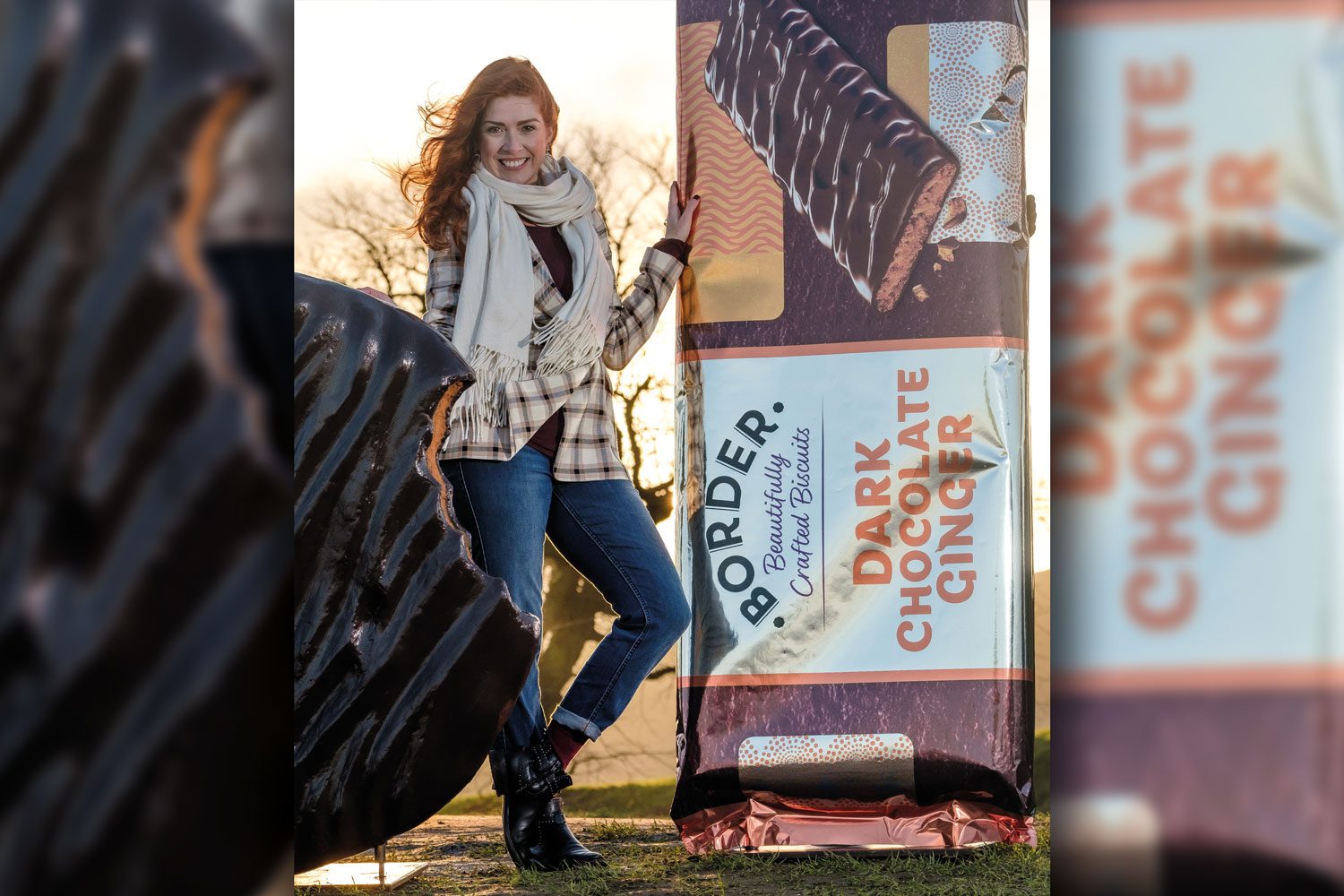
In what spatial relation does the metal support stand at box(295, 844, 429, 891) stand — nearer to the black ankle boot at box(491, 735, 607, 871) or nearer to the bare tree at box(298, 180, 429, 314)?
the black ankle boot at box(491, 735, 607, 871)

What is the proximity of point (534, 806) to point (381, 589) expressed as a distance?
2.38 feet

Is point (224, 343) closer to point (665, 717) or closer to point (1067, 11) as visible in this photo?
point (1067, 11)

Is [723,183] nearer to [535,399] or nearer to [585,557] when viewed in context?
[535,399]

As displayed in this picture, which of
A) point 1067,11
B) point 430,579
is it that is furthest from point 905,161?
point 1067,11

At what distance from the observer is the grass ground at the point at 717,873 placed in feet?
7.75

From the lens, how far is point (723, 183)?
2654 millimetres

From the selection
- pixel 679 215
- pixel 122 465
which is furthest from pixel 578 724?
pixel 122 465

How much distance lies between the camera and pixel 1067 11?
81 centimetres

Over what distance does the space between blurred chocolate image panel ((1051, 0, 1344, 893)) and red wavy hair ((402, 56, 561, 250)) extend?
1.93 m

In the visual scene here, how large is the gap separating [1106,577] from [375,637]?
4.96 feet

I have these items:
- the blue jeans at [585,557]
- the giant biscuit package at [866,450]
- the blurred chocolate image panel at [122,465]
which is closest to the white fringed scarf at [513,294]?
the blue jeans at [585,557]

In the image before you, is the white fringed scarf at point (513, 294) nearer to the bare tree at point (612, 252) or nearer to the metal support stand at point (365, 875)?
the bare tree at point (612, 252)

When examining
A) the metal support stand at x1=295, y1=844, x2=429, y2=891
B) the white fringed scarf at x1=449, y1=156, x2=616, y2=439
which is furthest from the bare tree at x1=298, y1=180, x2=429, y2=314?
the metal support stand at x1=295, y1=844, x2=429, y2=891

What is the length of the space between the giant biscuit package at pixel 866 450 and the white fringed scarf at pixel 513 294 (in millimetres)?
263
